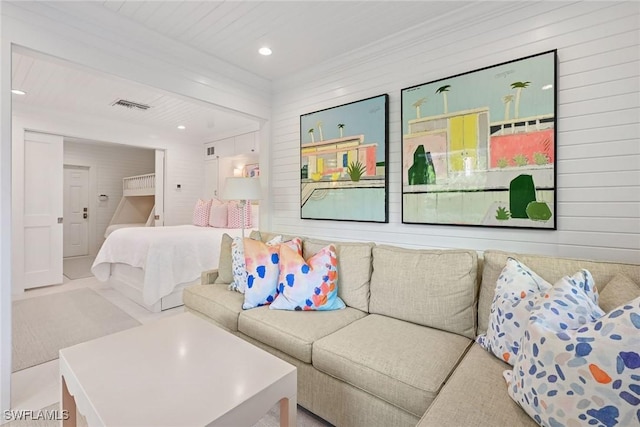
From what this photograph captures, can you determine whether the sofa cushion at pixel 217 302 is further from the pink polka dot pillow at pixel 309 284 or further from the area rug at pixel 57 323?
the area rug at pixel 57 323

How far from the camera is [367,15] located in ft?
7.37

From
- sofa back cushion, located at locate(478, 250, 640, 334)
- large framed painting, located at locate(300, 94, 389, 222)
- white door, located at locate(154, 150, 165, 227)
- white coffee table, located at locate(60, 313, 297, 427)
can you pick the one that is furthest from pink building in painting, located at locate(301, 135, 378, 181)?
white door, located at locate(154, 150, 165, 227)

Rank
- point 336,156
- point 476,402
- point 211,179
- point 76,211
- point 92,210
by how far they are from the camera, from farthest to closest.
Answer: point 92,210 → point 76,211 → point 211,179 → point 336,156 → point 476,402

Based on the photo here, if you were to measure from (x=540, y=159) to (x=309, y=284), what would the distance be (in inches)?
67.1

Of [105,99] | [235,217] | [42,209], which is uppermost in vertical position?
[105,99]

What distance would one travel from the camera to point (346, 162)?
2.87m

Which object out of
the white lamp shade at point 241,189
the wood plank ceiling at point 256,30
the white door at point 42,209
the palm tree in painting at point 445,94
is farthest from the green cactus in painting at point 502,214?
the white door at point 42,209

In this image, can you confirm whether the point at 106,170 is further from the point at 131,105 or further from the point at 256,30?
the point at 256,30

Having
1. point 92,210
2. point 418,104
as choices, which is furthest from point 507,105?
point 92,210

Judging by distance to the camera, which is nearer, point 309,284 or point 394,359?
point 394,359

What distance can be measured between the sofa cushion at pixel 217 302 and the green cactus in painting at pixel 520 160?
2.14m

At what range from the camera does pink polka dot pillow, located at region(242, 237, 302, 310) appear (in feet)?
7.17

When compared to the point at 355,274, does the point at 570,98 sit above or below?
above

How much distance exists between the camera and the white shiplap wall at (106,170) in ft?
22.1
